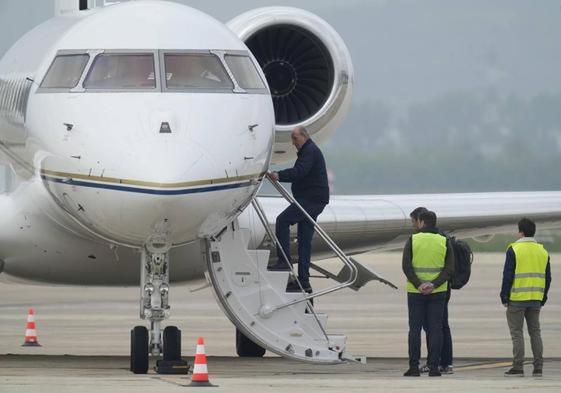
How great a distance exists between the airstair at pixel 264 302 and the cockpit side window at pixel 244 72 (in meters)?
1.15

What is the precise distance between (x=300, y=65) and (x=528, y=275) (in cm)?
490

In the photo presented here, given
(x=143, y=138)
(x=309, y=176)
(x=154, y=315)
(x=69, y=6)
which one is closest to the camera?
(x=143, y=138)

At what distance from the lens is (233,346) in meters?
20.2

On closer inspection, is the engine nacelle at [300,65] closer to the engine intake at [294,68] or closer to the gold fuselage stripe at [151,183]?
the engine intake at [294,68]

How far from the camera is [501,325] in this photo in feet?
80.2

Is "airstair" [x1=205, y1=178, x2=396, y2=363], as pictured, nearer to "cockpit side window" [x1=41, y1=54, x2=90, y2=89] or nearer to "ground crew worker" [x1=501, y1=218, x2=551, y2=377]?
"ground crew worker" [x1=501, y1=218, x2=551, y2=377]

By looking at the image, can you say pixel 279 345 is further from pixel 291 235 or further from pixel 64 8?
pixel 64 8

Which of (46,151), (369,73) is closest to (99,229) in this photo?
(46,151)

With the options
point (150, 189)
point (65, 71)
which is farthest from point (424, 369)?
point (65, 71)

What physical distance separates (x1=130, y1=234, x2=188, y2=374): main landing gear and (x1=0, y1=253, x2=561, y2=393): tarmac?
21cm

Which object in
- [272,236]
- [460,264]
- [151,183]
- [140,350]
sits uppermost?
[151,183]

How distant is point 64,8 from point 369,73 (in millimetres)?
68729

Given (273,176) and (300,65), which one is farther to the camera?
(300,65)

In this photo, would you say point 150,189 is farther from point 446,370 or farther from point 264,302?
point 446,370
